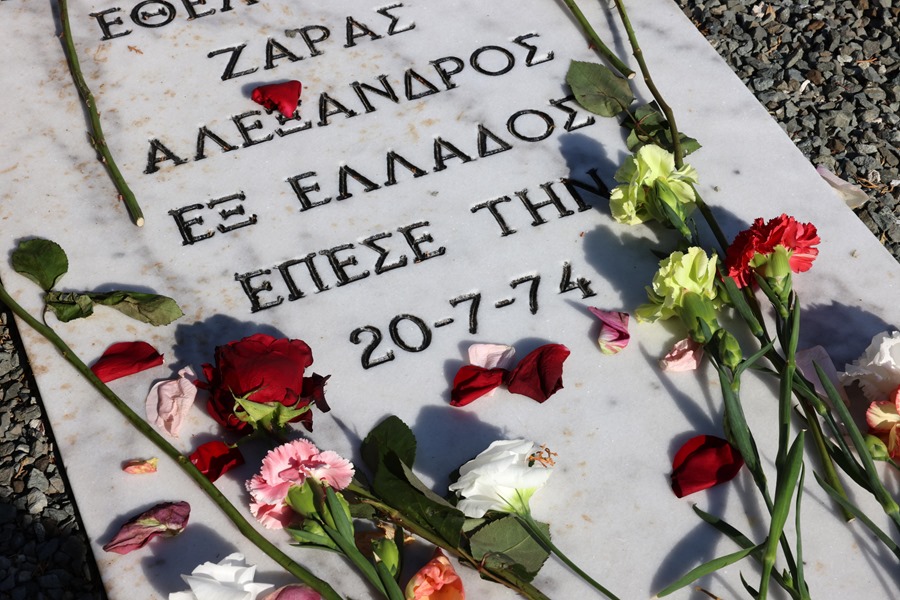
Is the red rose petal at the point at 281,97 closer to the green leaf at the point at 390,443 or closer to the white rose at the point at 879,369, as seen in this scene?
the green leaf at the point at 390,443

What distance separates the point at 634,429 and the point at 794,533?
0.37 metres

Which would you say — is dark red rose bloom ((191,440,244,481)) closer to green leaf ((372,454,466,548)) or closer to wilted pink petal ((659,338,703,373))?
green leaf ((372,454,466,548))

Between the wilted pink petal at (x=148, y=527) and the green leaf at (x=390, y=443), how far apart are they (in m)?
0.38

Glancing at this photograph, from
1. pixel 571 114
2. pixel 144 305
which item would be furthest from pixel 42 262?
pixel 571 114

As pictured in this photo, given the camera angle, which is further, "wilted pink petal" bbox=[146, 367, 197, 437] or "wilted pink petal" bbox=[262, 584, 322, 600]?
"wilted pink petal" bbox=[146, 367, 197, 437]

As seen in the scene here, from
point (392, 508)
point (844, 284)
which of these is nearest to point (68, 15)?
point (392, 508)

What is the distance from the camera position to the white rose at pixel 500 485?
5.87 feet

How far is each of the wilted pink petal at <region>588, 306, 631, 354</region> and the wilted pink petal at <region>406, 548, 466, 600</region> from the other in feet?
2.09

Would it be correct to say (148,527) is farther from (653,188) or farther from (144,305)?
(653,188)

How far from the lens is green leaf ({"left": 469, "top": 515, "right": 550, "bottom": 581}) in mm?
1807

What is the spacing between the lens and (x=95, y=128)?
8.20ft

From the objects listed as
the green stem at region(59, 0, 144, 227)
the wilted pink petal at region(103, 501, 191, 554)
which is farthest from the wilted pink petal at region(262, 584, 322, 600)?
the green stem at region(59, 0, 144, 227)

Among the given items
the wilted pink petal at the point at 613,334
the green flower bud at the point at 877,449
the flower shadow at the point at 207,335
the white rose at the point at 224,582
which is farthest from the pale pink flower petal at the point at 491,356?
the green flower bud at the point at 877,449

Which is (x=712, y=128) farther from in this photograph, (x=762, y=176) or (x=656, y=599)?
(x=656, y=599)
